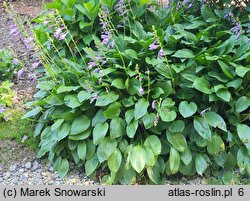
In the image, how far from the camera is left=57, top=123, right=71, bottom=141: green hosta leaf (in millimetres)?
4363

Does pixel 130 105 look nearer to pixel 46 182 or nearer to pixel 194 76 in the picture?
pixel 194 76

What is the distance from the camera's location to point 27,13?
7.20m

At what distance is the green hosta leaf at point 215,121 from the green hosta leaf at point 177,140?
0.31 m

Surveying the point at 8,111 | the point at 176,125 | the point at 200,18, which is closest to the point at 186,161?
the point at 176,125

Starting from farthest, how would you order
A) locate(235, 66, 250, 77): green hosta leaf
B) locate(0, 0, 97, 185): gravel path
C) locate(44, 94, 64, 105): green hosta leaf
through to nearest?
1. locate(44, 94, 64, 105): green hosta leaf
2. locate(0, 0, 97, 185): gravel path
3. locate(235, 66, 250, 77): green hosta leaf

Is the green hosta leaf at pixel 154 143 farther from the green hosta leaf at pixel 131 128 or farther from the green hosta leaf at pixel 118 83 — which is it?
the green hosta leaf at pixel 118 83

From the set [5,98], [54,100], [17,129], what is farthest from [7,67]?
[54,100]

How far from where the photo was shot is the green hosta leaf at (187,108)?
4098 millimetres

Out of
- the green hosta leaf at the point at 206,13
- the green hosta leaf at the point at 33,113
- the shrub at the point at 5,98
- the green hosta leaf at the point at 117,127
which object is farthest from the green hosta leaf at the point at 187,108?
the shrub at the point at 5,98

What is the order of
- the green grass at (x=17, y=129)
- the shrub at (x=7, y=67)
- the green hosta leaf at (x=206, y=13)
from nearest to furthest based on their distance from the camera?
the green grass at (x=17, y=129) < the green hosta leaf at (x=206, y=13) < the shrub at (x=7, y=67)

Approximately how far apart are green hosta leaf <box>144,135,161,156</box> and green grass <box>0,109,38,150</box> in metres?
1.34

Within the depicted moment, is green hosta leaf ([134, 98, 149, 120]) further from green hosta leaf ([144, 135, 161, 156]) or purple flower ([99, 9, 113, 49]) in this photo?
purple flower ([99, 9, 113, 49])

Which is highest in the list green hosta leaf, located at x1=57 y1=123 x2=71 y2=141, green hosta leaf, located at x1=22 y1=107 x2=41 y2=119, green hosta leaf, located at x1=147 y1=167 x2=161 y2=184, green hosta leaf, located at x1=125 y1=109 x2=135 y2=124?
green hosta leaf, located at x1=22 y1=107 x2=41 y2=119

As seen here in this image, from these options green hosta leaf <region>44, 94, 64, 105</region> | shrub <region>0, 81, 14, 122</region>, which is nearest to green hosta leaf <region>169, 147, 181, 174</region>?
green hosta leaf <region>44, 94, 64, 105</region>
